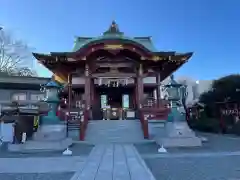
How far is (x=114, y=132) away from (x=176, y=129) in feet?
11.5

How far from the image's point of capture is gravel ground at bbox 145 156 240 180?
4.94 m

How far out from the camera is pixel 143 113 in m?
12.6

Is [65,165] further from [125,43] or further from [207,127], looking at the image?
[207,127]

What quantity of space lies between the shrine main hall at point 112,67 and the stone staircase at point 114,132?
1.75 m

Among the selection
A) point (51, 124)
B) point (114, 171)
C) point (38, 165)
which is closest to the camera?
point (114, 171)

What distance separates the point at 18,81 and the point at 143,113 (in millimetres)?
13469

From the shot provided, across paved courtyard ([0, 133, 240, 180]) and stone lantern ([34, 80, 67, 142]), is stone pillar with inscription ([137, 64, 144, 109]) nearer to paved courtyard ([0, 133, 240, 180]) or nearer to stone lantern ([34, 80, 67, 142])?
stone lantern ([34, 80, 67, 142])

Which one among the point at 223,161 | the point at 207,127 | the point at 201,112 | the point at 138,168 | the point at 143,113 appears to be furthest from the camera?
the point at 201,112

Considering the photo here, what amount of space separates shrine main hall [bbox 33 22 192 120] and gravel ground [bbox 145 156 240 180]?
792 cm

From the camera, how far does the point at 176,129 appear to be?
33.8 ft

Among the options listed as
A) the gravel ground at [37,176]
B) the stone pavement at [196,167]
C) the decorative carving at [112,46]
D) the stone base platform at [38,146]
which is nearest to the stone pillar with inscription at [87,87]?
the decorative carving at [112,46]

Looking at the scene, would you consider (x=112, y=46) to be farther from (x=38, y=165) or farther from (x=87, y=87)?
(x=38, y=165)

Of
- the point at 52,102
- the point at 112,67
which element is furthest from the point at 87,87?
the point at 52,102

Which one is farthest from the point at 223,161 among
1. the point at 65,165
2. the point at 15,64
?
the point at 15,64
